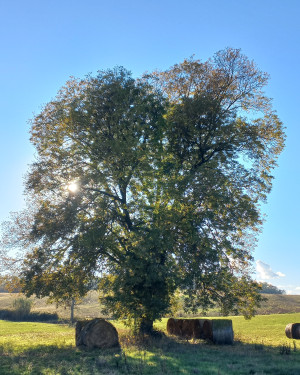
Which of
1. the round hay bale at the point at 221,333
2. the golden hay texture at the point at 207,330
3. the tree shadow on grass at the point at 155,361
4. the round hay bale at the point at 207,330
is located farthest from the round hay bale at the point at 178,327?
the tree shadow on grass at the point at 155,361

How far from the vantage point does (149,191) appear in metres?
23.7

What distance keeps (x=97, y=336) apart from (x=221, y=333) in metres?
7.42

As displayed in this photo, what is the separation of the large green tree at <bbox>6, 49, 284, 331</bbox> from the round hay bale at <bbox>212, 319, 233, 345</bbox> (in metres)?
1.25

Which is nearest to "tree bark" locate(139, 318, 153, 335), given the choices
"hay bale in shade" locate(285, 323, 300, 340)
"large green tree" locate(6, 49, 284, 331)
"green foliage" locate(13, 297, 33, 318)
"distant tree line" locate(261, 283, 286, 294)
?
"large green tree" locate(6, 49, 284, 331)

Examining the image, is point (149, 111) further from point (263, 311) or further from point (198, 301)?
point (263, 311)

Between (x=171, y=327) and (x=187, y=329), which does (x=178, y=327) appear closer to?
(x=171, y=327)

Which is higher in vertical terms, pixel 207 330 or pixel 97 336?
pixel 97 336

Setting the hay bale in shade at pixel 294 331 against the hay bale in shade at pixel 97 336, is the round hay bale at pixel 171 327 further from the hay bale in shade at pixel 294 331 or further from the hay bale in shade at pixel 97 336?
the hay bale in shade at pixel 294 331

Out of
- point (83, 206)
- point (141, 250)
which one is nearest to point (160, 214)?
point (141, 250)

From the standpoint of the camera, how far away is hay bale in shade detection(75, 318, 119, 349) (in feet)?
61.9

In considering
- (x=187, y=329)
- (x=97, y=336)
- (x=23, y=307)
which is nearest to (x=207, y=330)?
(x=187, y=329)

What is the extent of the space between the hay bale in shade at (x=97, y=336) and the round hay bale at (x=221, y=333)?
5.90 m

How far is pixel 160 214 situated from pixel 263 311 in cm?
4338

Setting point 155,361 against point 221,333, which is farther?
point 221,333
